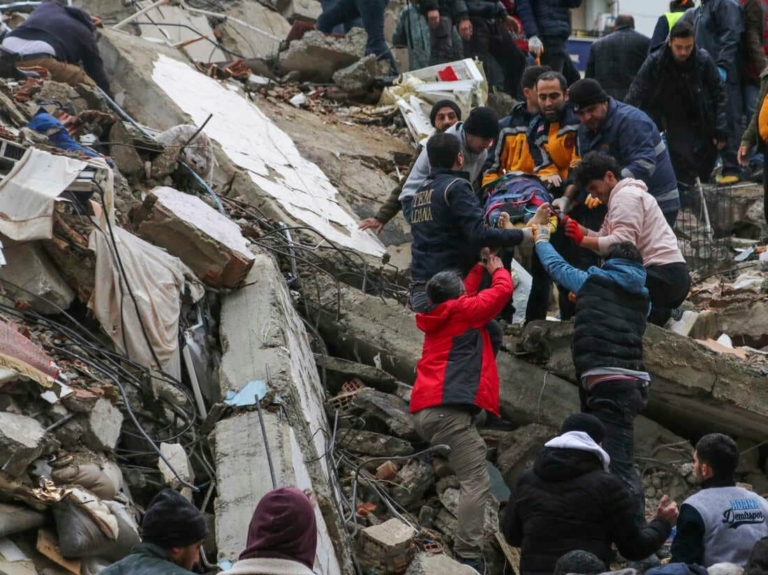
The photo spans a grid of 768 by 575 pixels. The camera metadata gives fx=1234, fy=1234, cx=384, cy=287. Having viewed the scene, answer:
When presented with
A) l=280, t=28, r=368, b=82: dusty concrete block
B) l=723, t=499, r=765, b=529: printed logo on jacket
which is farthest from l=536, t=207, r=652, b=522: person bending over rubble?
l=280, t=28, r=368, b=82: dusty concrete block

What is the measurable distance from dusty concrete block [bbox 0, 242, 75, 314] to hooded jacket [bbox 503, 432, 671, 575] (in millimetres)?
2983

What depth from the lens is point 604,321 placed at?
6602mm

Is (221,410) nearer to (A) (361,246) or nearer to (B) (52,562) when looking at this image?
(B) (52,562)

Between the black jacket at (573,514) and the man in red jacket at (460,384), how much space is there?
4.26 feet

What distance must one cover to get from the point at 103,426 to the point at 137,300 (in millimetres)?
998

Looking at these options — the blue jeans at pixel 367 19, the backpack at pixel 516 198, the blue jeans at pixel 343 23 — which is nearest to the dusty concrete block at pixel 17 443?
the backpack at pixel 516 198

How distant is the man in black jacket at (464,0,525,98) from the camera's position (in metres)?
13.0

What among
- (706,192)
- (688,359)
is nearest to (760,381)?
(688,359)

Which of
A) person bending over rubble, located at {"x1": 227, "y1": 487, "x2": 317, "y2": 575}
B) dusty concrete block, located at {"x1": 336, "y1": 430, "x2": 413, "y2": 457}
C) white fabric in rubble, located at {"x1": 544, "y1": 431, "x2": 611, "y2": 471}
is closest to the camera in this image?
person bending over rubble, located at {"x1": 227, "y1": 487, "x2": 317, "y2": 575}

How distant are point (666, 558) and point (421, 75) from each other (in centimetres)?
796

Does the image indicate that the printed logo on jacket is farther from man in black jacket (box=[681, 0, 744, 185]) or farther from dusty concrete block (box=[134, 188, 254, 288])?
man in black jacket (box=[681, 0, 744, 185])

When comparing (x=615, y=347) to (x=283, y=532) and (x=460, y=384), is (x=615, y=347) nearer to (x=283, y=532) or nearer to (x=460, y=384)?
(x=460, y=384)

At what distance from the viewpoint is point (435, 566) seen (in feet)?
20.6

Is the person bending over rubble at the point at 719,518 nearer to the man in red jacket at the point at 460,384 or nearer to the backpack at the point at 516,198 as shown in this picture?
the man in red jacket at the point at 460,384
